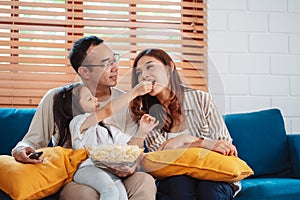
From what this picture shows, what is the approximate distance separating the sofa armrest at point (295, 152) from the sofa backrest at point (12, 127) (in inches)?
47.1

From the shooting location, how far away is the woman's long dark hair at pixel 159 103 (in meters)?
1.38

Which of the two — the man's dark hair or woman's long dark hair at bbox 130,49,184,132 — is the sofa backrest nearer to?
the man's dark hair

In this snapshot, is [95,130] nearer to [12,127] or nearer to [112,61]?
[112,61]

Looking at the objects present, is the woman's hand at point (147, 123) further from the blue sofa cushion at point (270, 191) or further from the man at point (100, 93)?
the blue sofa cushion at point (270, 191)

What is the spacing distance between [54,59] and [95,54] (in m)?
0.97

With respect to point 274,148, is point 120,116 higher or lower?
higher

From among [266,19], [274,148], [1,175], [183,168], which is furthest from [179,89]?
[266,19]

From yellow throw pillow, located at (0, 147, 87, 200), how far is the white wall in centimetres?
118

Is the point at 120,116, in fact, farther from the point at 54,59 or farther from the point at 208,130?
the point at 54,59

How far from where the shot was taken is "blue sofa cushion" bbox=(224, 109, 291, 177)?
6.99ft

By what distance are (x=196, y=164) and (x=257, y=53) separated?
121 cm

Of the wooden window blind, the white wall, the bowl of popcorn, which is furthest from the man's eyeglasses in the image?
the white wall

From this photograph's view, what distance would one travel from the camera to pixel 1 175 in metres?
1.53

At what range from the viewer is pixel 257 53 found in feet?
8.58
